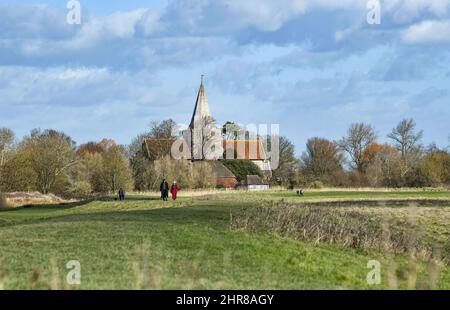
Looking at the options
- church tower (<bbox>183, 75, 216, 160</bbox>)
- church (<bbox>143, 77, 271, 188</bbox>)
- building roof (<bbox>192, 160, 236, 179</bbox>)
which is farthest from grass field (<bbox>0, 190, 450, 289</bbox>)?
church tower (<bbox>183, 75, 216, 160</bbox>)

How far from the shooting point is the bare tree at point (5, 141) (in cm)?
8021

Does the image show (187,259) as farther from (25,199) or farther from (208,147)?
(208,147)

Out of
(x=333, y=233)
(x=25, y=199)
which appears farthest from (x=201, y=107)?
(x=333, y=233)

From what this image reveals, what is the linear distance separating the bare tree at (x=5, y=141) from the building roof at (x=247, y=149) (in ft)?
158

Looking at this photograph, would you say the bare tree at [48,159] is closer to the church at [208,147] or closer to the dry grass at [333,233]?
the church at [208,147]

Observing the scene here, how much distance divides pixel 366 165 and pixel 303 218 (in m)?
92.6

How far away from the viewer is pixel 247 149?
128625 millimetres

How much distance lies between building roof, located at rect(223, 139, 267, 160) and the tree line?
460 cm

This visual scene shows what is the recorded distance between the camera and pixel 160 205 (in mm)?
47531

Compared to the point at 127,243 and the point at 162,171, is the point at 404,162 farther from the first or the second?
the point at 127,243

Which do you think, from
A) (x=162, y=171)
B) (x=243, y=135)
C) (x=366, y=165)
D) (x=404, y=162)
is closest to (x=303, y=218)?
(x=162, y=171)

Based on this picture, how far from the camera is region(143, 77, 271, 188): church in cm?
10531

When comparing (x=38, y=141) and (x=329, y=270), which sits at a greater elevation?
(x=38, y=141)

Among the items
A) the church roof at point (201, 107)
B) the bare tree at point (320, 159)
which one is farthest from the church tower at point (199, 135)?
the bare tree at point (320, 159)
